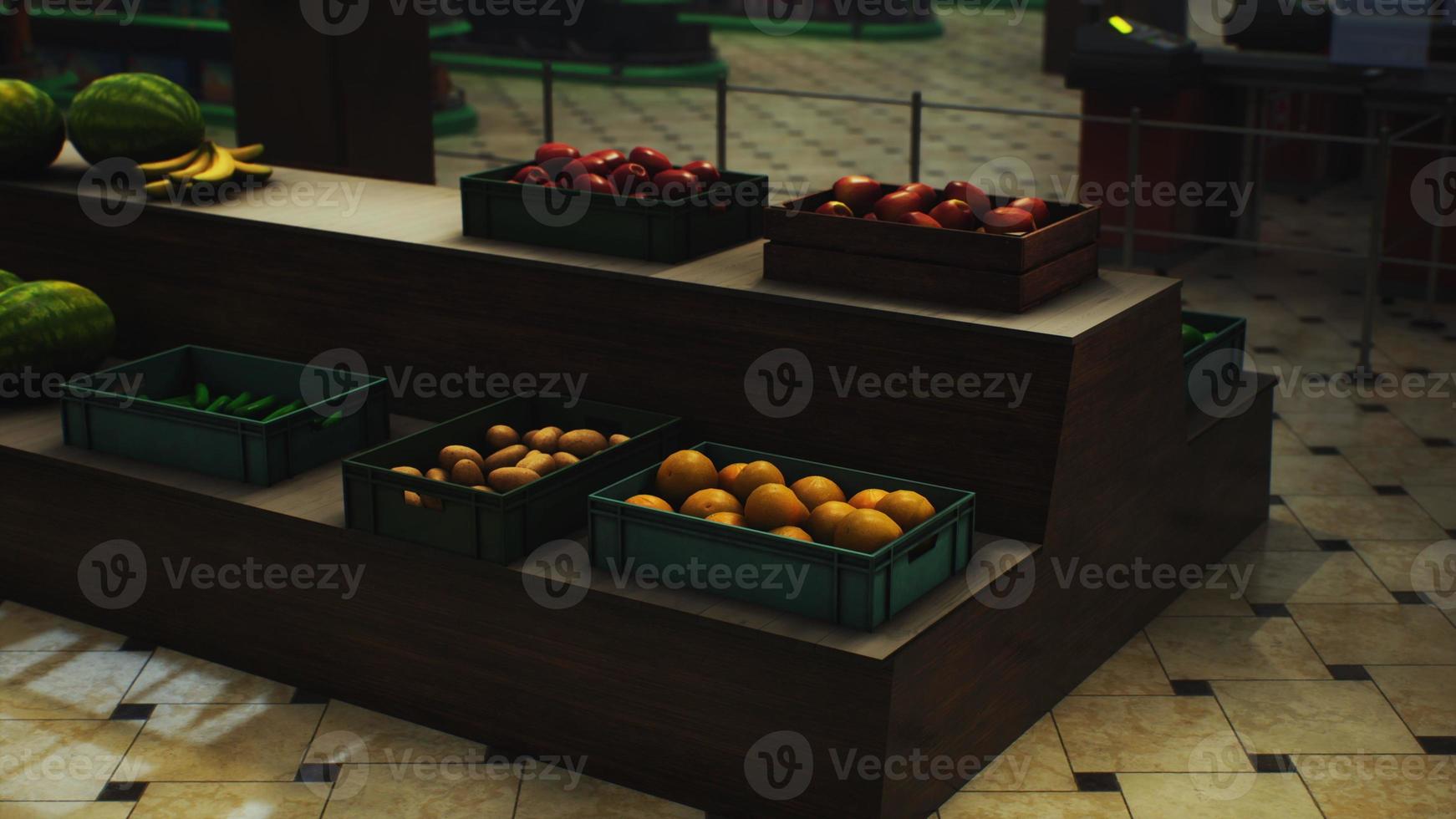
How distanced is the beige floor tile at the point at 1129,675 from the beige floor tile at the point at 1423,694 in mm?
576

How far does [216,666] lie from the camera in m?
4.43

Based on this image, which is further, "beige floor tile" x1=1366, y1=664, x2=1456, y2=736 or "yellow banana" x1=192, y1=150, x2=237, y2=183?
"yellow banana" x1=192, y1=150, x2=237, y2=183

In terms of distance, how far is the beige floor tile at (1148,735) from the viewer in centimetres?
391

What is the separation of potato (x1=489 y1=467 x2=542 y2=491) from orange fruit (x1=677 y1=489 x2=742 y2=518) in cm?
41

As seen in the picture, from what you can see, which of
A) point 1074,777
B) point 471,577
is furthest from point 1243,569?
point 471,577

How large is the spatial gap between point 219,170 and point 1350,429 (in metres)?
4.32

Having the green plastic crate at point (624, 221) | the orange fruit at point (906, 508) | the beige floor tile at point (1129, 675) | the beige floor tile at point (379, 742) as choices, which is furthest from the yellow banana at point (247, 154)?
the beige floor tile at point (1129, 675)

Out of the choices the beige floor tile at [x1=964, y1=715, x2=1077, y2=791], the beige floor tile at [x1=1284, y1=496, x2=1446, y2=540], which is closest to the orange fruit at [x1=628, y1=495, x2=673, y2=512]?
the beige floor tile at [x1=964, y1=715, x2=1077, y2=791]

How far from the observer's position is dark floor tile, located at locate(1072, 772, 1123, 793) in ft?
12.5

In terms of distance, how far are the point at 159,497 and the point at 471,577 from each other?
1.07 m

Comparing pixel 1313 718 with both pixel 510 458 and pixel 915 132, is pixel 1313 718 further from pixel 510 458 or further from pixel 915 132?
pixel 915 132

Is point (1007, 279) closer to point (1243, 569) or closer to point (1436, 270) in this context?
point (1243, 569)

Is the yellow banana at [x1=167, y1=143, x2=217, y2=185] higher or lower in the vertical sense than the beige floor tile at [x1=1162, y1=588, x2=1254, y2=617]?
higher

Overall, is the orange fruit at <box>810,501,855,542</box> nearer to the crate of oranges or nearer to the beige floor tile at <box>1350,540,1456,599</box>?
the crate of oranges
